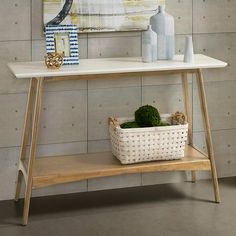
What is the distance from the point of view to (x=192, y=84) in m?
4.55

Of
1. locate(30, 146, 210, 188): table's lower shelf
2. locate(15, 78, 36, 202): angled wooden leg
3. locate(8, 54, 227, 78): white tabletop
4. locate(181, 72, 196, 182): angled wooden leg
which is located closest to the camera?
locate(8, 54, 227, 78): white tabletop

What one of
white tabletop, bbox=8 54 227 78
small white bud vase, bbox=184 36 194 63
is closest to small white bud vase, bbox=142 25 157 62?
white tabletop, bbox=8 54 227 78

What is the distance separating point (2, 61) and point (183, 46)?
1.18m

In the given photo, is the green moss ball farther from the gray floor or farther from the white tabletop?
the gray floor

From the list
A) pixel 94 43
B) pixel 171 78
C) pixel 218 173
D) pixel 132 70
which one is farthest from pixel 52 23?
pixel 218 173

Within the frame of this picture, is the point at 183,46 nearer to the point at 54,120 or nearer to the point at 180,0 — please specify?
the point at 180,0

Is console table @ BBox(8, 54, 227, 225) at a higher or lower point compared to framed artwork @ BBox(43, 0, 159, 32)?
lower

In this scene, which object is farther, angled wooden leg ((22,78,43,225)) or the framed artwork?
the framed artwork

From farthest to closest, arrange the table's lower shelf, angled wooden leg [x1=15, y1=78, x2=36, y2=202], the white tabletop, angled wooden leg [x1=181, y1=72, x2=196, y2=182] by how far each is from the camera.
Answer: angled wooden leg [x1=181, y1=72, x2=196, y2=182] < angled wooden leg [x1=15, y1=78, x2=36, y2=202] < the table's lower shelf < the white tabletop

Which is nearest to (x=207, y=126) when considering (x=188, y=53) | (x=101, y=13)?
(x=188, y=53)

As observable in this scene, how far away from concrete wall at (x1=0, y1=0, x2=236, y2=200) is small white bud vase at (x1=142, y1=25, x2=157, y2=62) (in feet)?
0.91

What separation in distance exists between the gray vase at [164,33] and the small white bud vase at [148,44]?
71mm

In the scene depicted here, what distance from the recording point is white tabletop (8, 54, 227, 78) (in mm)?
3766

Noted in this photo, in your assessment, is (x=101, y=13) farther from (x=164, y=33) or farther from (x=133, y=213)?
(x=133, y=213)
